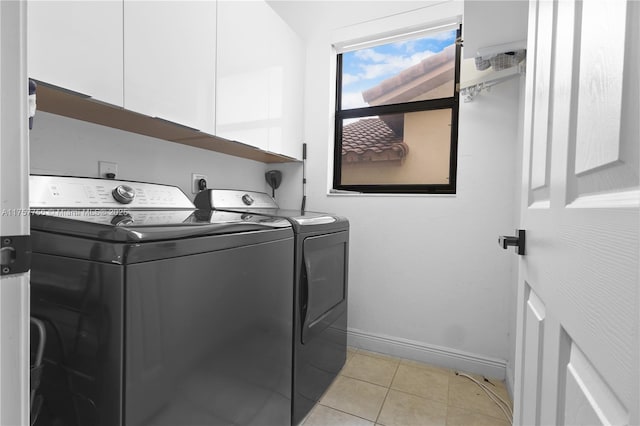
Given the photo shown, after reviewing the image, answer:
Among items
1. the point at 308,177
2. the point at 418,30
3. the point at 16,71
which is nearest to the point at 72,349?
the point at 16,71

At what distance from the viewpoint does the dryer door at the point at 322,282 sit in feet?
4.80

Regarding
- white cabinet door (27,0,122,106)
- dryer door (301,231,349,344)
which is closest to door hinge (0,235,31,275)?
white cabinet door (27,0,122,106)

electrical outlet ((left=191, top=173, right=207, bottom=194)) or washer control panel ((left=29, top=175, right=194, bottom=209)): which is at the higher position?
electrical outlet ((left=191, top=173, right=207, bottom=194))

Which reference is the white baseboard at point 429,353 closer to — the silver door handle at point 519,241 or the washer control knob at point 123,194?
the silver door handle at point 519,241

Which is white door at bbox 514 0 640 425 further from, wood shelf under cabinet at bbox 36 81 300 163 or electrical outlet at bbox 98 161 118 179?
electrical outlet at bbox 98 161 118 179

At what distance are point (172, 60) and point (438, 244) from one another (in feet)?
6.24

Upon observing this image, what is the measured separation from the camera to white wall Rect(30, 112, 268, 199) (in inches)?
48.6

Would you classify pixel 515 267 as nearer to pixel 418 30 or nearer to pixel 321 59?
pixel 418 30

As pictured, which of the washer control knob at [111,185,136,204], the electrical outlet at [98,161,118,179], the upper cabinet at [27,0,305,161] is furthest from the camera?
the electrical outlet at [98,161,118,179]

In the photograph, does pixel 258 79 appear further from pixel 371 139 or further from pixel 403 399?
pixel 403 399

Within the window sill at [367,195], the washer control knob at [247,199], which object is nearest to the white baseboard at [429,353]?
the window sill at [367,195]

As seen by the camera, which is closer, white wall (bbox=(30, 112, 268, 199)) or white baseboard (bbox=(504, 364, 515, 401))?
white wall (bbox=(30, 112, 268, 199))

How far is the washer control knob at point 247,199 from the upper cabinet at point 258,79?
368mm

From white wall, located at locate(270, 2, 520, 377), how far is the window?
0.56 ft
